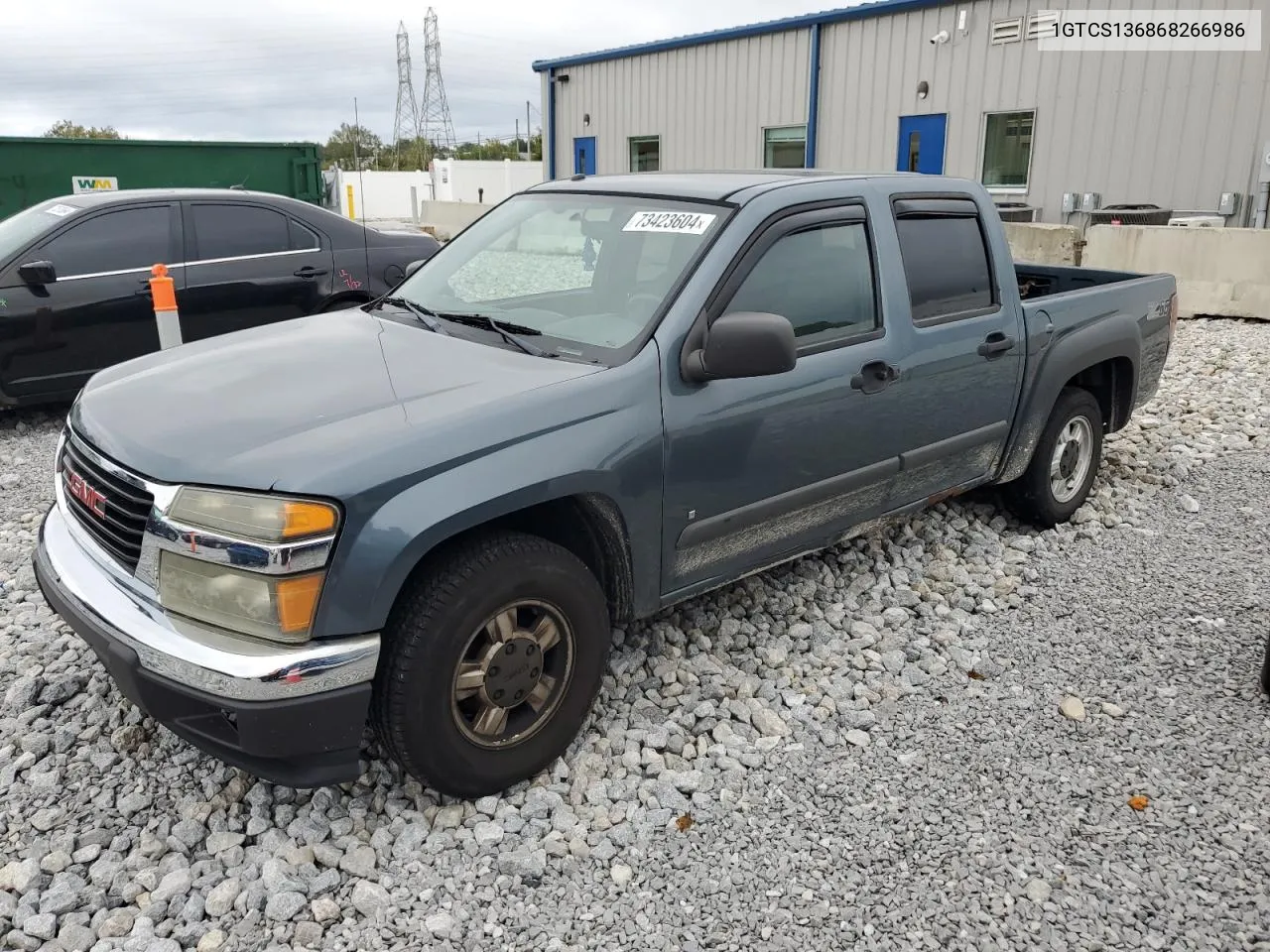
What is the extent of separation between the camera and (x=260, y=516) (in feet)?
8.13

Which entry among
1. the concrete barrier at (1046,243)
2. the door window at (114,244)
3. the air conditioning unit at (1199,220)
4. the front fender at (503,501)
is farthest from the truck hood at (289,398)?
the air conditioning unit at (1199,220)

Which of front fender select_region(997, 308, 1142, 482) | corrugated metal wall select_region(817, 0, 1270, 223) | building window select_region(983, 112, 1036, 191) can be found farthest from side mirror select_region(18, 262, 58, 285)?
building window select_region(983, 112, 1036, 191)

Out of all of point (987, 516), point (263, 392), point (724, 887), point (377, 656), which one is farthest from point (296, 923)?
point (987, 516)

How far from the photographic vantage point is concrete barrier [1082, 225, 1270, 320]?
31.7ft

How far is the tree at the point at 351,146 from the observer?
8232 cm

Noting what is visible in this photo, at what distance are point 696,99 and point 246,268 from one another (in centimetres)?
1385

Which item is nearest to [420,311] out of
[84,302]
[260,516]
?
[260,516]

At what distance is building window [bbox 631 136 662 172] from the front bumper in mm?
18988

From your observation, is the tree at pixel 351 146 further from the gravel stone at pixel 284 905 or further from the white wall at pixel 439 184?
the gravel stone at pixel 284 905

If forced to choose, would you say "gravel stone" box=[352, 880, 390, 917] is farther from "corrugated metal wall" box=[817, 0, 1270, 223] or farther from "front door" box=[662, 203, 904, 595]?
"corrugated metal wall" box=[817, 0, 1270, 223]

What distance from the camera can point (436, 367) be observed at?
3.17 m

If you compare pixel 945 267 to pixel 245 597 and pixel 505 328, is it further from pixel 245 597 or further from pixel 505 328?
pixel 245 597

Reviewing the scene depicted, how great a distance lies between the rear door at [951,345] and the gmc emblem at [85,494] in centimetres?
283

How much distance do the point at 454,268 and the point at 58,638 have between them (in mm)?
2136
